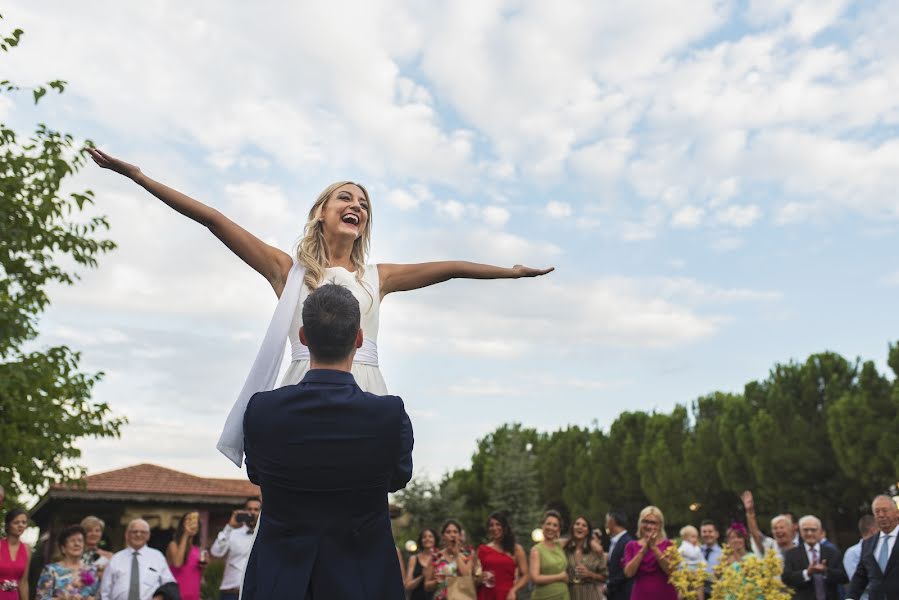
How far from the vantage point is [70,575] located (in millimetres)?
9305

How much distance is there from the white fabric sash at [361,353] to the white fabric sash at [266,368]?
0.08 m

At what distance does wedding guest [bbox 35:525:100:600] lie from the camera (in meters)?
9.14

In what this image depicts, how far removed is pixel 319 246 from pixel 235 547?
7481 millimetres

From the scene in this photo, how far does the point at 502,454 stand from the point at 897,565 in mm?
45118

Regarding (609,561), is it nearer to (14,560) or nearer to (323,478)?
(14,560)

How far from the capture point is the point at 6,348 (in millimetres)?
11867

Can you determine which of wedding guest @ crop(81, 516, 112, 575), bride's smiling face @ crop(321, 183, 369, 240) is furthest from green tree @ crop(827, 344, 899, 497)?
bride's smiling face @ crop(321, 183, 369, 240)

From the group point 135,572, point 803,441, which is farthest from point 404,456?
point 803,441

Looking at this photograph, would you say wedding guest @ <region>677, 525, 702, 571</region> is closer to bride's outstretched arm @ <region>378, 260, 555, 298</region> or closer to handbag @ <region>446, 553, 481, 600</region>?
handbag @ <region>446, 553, 481, 600</region>

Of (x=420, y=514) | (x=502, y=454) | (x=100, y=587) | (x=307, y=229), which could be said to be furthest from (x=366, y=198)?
(x=502, y=454)

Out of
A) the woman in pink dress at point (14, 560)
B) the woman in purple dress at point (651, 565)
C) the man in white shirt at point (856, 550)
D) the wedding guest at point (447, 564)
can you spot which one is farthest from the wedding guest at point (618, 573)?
the woman in pink dress at point (14, 560)

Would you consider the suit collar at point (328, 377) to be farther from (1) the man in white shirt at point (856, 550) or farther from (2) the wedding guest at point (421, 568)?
(1) the man in white shirt at point (856, 550)

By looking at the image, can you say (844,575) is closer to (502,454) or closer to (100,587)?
(100,587)

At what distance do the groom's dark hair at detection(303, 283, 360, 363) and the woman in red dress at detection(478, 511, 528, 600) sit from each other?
838cm
